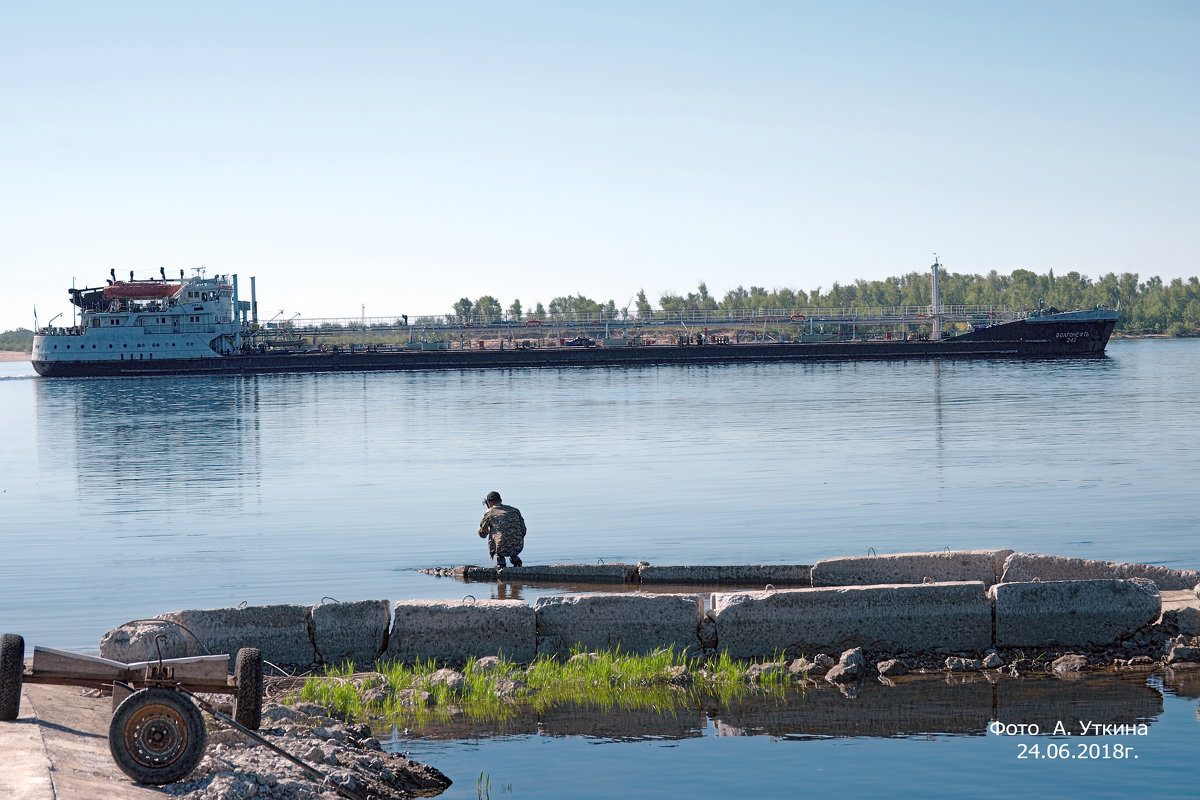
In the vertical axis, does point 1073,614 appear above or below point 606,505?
above

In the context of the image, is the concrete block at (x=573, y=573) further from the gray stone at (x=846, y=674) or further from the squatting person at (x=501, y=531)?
the gray stone at (x=846, y=674)

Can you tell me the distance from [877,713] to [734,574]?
4866mm

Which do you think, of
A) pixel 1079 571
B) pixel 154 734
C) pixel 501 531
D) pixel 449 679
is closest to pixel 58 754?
pixel 154 734

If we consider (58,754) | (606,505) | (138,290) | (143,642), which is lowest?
(606,505)

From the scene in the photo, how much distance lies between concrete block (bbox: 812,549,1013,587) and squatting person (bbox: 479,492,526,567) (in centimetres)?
474

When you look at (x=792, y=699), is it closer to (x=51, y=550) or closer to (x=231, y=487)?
(x=51, y=550)

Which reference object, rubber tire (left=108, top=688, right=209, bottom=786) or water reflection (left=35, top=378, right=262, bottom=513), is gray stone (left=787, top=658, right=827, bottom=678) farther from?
water reflection (left=35, top=378, right=262, bottom=513)

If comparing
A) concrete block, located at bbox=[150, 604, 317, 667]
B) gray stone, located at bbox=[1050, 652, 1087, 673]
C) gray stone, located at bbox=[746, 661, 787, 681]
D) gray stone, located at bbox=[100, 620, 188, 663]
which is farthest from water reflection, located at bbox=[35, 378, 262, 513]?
gray stone, located at bbox=[1050, 652, 1087, 673]

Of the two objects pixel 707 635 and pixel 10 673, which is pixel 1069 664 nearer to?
pixel 707 635

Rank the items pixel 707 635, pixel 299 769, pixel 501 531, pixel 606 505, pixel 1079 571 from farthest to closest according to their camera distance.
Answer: pixel 606 505
pixel 501 531
pixel 1079 571
pixel 707 635
pixel 299 769

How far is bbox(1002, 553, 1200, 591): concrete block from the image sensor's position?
12.3 meters

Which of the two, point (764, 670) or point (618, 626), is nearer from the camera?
point (764, 670)

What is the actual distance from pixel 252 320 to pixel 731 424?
93.6 meters

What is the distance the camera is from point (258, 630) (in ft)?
36.9
